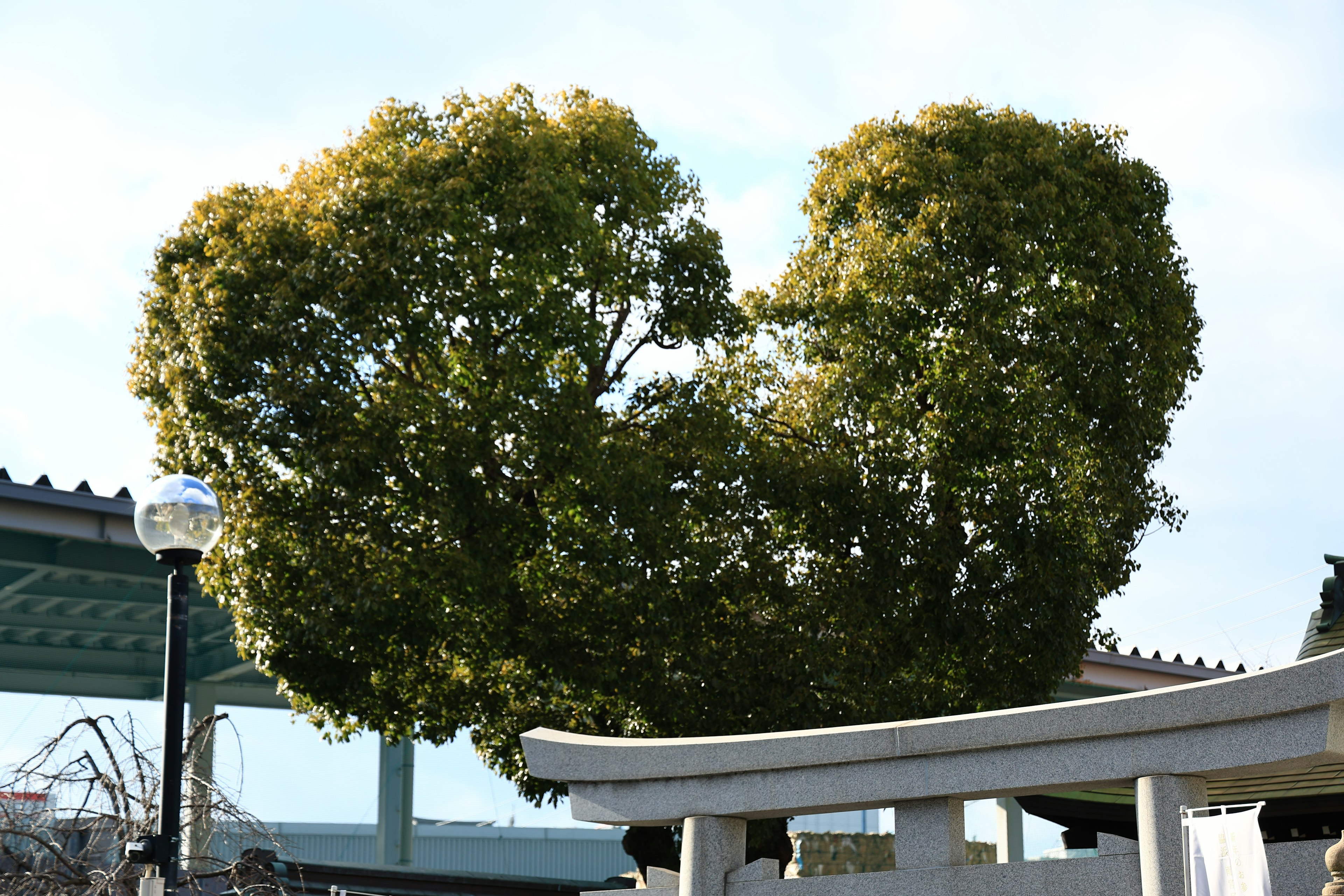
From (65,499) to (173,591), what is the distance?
11.6 meters

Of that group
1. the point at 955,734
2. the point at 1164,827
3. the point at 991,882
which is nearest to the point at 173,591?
the point at 955,734

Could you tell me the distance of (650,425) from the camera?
15797 millimetres

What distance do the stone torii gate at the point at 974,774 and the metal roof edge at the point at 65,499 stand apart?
10195mm

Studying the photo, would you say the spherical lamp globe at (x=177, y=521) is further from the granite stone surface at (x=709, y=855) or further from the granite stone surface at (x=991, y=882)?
the granite stone surface at (x=991, y=882)

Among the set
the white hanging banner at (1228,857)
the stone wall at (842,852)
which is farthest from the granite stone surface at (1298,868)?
the stone wall at (842,852)

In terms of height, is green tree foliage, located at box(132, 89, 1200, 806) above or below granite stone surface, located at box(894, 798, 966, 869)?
above

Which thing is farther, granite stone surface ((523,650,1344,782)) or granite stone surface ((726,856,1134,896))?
granite stone surface ((726,856,1134,896))

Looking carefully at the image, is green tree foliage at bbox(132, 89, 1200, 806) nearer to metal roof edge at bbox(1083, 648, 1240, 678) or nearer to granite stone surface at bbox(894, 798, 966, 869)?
granite stone surface at bbox(894, 798, 966, 869)

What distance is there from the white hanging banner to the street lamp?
566cm

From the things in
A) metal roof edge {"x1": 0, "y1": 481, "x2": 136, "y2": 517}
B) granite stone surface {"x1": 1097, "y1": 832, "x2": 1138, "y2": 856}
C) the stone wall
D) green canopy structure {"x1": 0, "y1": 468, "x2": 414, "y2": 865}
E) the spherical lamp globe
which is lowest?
the stone wall

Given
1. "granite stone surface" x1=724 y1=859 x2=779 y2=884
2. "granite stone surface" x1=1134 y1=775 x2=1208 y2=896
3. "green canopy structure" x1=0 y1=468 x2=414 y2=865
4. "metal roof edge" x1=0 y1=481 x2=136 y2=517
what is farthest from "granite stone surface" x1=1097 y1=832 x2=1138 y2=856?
"metal roof edge" x1=0 y1=481 x2=136 y2=517

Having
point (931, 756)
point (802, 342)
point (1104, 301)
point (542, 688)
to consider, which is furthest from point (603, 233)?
point (931, 756)

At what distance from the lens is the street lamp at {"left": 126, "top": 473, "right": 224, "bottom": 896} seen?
266 inches

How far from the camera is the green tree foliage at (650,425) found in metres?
13.9
